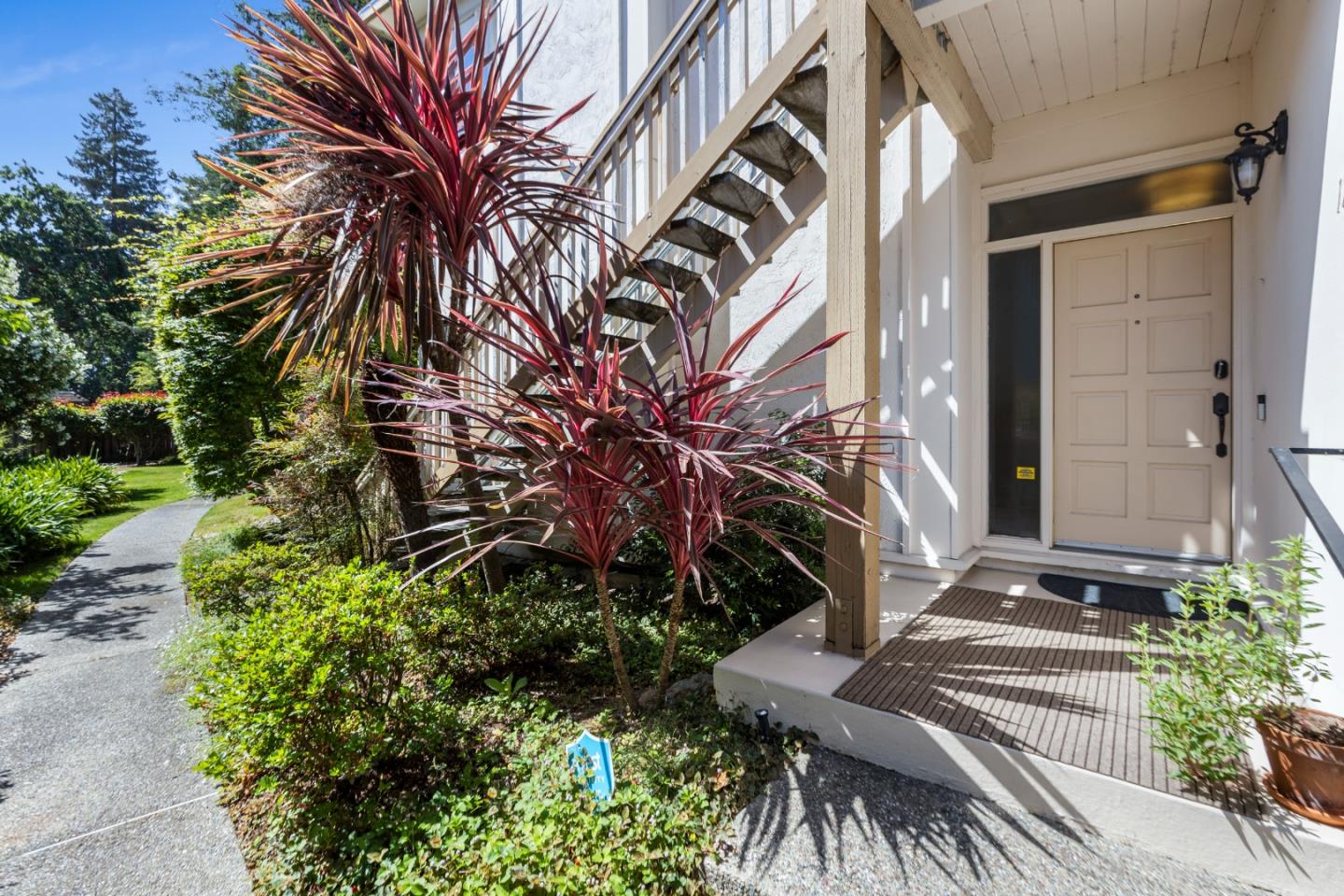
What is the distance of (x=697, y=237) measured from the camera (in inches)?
127

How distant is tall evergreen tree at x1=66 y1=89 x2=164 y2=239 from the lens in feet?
90.9

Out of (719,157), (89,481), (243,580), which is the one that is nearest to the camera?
(719,157)

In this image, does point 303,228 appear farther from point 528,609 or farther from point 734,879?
point 734,879

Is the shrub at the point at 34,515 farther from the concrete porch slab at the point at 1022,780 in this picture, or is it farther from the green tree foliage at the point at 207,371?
the concrete porch slab at the point at 1022,780

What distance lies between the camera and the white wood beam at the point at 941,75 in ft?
8.11

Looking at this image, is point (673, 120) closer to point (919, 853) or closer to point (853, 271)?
point (853, 271)

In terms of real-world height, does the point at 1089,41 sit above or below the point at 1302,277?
above

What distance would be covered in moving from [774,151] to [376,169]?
181cm

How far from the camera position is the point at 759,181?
3529 millimetres

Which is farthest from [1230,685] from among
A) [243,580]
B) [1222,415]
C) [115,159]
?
[115,159]

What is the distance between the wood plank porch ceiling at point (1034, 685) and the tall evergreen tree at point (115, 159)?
3669 centimetres

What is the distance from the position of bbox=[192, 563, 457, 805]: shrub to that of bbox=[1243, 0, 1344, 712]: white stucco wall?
2.94 m

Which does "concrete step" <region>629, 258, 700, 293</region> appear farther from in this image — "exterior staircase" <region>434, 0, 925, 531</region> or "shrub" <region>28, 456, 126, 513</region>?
"shrub" <region>28, 456, 126, 513</region>

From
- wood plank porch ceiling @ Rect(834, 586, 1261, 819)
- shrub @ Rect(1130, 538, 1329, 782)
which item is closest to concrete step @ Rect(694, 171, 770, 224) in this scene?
wood plank porch ceiling @ Rect(834, 586, 1261, 819)
